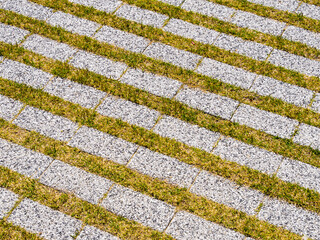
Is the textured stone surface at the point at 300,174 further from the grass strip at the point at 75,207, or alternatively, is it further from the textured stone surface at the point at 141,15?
the textured stone surface at the point at 141,15

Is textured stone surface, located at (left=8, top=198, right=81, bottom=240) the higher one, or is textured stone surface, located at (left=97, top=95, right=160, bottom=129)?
textured stone surface, located at (left=97, top=95, right=160, bottom=129)

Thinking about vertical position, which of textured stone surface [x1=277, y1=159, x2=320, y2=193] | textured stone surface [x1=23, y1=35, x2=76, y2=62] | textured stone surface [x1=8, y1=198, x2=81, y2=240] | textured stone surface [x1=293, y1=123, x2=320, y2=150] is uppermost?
textured stone surface [x1=23, y1=35, x2=76, y2=62]

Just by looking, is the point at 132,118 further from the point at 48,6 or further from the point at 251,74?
the point at 48,6

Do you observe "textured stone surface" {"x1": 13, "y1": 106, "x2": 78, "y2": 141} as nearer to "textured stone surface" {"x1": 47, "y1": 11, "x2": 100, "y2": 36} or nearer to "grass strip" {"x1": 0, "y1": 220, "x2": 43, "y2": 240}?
"grass strip" {"x1": 0, "y1": 220, "x2": 43, "y2": 240}

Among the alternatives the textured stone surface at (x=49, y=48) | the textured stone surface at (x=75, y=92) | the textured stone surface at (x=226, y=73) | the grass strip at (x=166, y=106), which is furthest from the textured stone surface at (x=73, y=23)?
the textured stone surface at (x=226, y=73)

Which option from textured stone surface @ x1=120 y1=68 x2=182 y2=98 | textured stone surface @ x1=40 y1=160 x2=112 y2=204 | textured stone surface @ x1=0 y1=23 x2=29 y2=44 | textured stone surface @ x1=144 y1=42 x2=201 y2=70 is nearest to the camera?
textured stone surface @ x1=40 y1=160 x2=112 y2=204

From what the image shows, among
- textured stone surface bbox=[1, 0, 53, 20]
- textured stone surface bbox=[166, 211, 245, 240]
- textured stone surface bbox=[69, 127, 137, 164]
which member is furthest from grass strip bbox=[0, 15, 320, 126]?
textured stone surface bbox=[166, 211, 245, 240]

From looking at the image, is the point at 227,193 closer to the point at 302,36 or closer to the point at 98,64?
the point at 98,64

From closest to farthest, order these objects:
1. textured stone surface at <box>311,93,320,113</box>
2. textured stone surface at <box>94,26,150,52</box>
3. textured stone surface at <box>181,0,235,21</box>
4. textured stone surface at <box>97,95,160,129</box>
A: textured stone surface at <box>97,95,160,129</box>, textured stone surface at <box>311,93,320,113</box>, textured stone surface at <box>94,26,150,52</box>, textured stone surface at <box>181,0,235,21</box>
